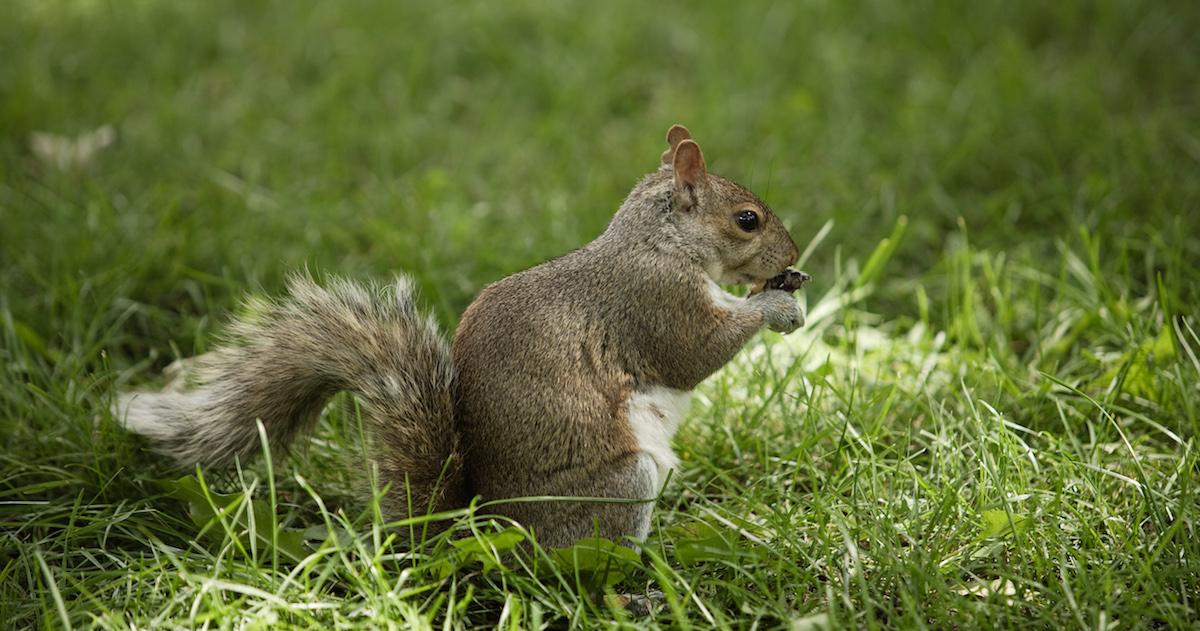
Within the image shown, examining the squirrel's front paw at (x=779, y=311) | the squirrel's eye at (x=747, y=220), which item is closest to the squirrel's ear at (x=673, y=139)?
the squirrel's eye at (x=747, y=220)

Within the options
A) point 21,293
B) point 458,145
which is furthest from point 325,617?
point 458,145

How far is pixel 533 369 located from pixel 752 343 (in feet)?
2.80

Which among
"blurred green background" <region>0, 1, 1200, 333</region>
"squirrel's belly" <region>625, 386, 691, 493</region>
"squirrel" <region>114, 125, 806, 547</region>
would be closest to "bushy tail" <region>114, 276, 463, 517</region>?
"squirrel" <region>114, 125, 806, 547</region>

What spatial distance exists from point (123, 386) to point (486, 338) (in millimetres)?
1004

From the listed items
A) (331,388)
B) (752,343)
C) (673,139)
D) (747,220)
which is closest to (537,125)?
(752,343)

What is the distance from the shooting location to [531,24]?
4.29 metres

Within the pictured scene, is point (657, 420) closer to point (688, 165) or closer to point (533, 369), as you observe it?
point (533, 369)

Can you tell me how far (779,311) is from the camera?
6.00 feet

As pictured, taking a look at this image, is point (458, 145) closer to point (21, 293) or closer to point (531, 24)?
point (531, 24)

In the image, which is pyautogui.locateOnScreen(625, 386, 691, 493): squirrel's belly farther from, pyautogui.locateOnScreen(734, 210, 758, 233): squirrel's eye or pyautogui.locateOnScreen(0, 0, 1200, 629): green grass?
pyautogui.locateOnScreen(734, 210, 758, 233): squirrel's eye

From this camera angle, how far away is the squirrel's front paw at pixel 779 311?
1818 millimetres

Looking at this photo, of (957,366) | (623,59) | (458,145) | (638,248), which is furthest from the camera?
(623,59)

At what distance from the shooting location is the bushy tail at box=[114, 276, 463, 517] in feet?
5.45

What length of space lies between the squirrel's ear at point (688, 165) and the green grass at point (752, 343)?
44 centimetres
